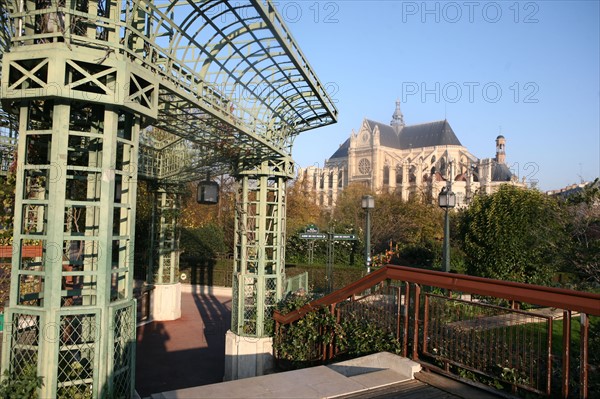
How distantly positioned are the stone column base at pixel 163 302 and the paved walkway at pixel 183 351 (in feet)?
0.83

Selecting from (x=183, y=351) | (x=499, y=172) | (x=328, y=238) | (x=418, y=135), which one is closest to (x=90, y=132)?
(x=183, y=351)

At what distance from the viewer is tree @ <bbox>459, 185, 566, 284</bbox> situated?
1384 cm

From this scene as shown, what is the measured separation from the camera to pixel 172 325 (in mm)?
14047

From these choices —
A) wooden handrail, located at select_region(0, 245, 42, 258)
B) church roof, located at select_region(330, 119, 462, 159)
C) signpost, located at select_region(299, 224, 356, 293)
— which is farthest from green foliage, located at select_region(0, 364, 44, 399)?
church roof, located at select_region(330, 119, 462, 159)

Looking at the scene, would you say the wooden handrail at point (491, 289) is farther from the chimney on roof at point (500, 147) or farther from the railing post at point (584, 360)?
the chimney on roof at point (500, 147)

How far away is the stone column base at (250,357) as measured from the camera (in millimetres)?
8992

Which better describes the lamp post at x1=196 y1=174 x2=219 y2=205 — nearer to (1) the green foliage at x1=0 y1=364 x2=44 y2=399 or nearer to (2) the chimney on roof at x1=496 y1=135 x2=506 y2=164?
(1) the green foliage at x1=0 y1=364 x2=44 y2=399

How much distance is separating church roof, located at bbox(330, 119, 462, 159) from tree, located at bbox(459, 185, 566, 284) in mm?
67118

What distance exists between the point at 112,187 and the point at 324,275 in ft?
51.1

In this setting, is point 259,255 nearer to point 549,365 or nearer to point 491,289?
point 491,289

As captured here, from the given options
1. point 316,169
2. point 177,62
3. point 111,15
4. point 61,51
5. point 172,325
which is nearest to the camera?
point 61,51

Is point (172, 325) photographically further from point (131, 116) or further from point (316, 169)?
point (316, 169)

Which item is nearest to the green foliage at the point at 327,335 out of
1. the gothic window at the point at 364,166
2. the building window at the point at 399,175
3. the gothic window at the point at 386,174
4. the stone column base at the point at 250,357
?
the stone column base at the point at 250,357

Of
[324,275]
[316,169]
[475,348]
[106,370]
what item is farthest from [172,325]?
[316,169]
